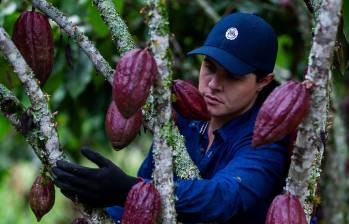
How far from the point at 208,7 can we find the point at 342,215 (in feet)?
3.77

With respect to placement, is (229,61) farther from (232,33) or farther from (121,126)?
(121,126)

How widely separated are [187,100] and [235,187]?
21 cm

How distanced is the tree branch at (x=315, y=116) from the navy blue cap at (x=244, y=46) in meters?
0.32

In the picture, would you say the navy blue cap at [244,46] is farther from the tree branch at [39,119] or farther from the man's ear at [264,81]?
the tree branch at [39,119]

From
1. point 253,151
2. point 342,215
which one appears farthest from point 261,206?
point 342,215

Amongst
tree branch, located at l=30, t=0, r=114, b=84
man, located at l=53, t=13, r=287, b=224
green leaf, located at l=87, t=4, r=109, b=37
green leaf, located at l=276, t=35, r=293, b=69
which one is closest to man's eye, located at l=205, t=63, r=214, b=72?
man, located at l=53, t=13, r=287, b=224

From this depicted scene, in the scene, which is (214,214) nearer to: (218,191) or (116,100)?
(218,191)

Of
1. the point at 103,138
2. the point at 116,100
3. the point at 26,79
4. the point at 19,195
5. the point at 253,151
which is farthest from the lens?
the point at 19,195

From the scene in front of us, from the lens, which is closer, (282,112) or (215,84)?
(282,112)

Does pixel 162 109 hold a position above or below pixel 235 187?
above

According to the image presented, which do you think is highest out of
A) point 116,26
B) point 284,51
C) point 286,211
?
point 116,26

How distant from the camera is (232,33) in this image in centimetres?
175

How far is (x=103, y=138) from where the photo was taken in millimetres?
4117

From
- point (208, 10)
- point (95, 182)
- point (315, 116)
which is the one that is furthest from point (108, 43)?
point (315, 116)
